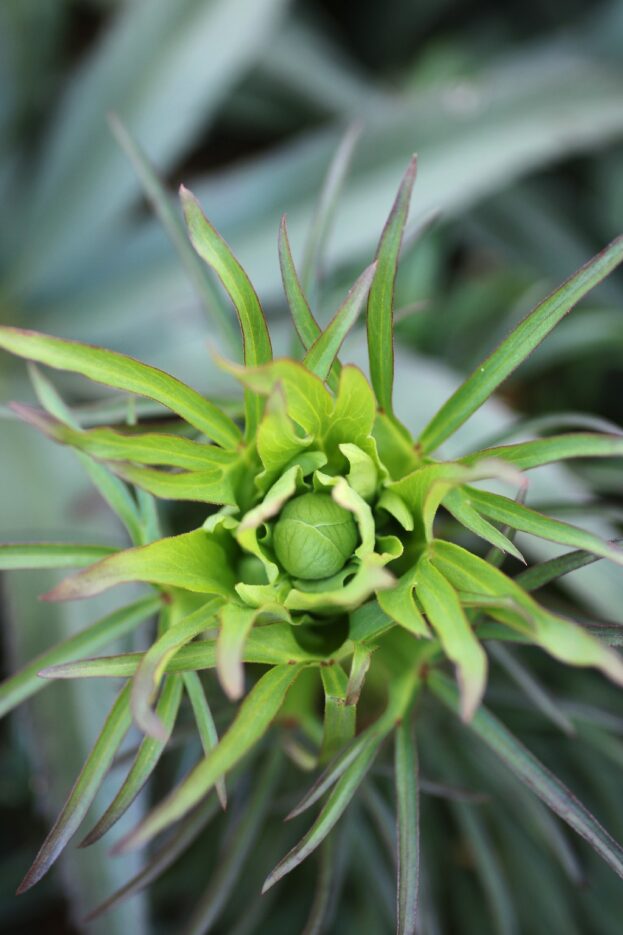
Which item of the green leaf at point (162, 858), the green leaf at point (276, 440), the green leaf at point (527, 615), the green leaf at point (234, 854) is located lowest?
the green leaf at point (234, 854)

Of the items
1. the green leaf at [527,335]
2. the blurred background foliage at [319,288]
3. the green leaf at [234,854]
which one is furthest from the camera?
the blurred background foliage at [319,288]

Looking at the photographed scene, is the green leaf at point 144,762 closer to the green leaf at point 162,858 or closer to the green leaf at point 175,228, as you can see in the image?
the green leaf at point 162,858

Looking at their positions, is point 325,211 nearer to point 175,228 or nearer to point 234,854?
point 175,228

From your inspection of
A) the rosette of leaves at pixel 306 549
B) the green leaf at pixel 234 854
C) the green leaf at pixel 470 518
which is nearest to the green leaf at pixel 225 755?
the rosette of leaves at pixel 306 549

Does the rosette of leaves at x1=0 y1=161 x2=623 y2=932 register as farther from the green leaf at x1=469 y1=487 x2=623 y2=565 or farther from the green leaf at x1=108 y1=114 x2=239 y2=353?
the green leaf at x1=108 y1=114 x2=239 y2=353

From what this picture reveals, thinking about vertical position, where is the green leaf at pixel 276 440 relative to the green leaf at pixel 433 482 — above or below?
above

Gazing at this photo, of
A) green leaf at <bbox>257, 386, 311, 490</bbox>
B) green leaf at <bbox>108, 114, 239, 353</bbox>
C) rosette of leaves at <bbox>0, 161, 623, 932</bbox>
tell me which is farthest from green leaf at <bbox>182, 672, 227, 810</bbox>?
green leaf at <bbox>108, 114, 239, 353</bbox>

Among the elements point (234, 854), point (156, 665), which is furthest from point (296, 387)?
point (234, 854)
